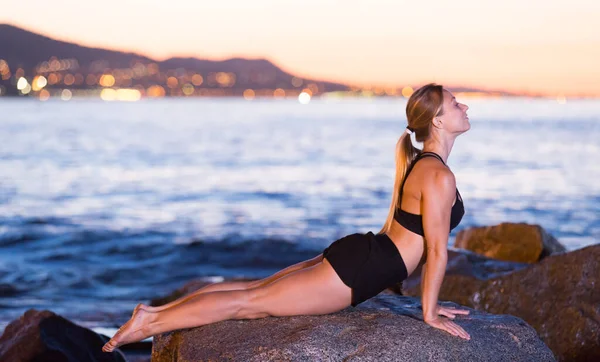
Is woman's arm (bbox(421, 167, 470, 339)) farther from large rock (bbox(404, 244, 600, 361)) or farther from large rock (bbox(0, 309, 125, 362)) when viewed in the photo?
large rock (bbox(0, 309, 125, 362))

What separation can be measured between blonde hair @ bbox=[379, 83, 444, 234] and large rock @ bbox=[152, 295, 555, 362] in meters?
0.68

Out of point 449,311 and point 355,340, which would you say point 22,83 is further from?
point 355,340

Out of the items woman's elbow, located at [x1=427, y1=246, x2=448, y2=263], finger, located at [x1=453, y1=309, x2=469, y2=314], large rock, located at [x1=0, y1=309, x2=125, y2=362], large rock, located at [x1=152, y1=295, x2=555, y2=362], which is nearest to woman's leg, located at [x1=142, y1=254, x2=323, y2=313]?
large rock, located at [x1=152, y1=295, x2=555, y2=362]

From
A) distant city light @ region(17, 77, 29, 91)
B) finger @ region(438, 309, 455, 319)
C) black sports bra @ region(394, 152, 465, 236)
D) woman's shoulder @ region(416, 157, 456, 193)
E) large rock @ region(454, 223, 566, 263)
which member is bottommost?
distant city light @ region(17, 77, 29, 91)

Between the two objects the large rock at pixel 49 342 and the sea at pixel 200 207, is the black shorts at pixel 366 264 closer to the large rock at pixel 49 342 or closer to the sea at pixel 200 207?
the large rock at pixel 49 342

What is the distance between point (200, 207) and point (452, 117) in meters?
18.1

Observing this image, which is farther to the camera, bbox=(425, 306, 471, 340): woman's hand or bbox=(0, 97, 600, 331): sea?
bbox=(0, 97, 600, 331): sea

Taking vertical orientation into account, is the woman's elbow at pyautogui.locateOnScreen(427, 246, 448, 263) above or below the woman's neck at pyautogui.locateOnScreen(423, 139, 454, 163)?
below

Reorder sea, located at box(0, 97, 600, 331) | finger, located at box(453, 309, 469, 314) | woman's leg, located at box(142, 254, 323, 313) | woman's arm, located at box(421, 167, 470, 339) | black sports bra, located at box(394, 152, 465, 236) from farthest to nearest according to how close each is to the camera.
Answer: sea, located at box(0, 97, 600, 331) → finger, located at box(453, 309, 469, 314) → woman's leg, located at box(142, 254, 323, 313) → black sports bra, located at box(394, 152, 465, 236) → woman's arm, located at box(421, 167, 470, 339)

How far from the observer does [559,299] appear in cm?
663

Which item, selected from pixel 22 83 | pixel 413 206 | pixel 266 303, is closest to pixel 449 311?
pixel 413 206

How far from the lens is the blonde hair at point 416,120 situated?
5094mm

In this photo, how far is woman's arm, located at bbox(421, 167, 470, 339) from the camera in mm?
4938

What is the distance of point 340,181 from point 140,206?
352 inches
